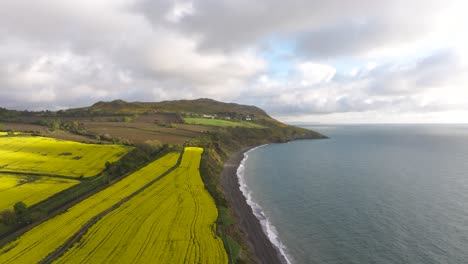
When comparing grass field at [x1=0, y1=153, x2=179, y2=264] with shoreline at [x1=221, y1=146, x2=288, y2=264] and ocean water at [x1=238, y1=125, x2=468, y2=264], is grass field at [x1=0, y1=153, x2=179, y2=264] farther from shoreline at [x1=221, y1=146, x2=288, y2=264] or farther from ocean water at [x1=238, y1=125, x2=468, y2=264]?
ocean water at [x1=238, y1=125, x2=468, y2=264]

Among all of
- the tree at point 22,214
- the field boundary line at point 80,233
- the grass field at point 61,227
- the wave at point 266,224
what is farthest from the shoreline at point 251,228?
the tree at point 22,214

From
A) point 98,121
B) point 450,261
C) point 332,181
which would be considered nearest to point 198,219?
point 450,261

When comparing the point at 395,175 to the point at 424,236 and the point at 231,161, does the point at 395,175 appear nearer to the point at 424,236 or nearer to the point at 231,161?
the point at 424,236

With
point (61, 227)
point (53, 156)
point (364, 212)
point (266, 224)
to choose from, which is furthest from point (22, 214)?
point (364, 212)

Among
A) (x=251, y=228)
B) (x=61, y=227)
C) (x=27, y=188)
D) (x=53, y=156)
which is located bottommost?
(x=251, y=228)

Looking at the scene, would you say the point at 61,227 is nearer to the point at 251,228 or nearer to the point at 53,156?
the point at 251,228

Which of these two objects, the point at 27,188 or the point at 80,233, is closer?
the point at 80,233

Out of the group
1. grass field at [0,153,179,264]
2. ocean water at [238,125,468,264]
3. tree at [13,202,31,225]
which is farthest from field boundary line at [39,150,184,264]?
ocean water at [238,125,468,264]
